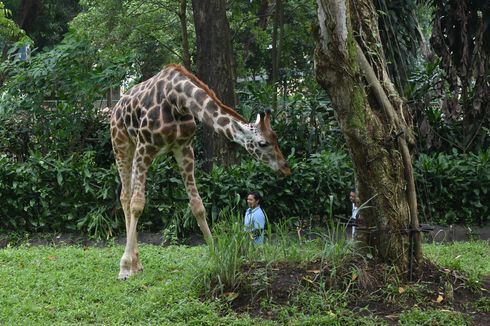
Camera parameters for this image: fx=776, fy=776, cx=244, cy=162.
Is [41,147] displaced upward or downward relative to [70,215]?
upward

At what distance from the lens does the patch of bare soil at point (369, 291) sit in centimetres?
685

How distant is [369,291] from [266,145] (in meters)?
1.81

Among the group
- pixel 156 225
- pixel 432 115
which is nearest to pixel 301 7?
pixel 432 115

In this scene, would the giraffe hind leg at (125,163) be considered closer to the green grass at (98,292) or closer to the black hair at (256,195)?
the green grass at (98,292)

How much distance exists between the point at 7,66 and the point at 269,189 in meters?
5.83

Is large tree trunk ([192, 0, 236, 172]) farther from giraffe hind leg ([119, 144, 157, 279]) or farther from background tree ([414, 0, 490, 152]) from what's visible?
giraffe hind leg ([119, 144, 157, 279])

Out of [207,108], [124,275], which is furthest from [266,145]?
[124,275]

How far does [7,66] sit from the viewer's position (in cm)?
1461

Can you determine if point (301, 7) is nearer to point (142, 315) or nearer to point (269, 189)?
point (269, 189)

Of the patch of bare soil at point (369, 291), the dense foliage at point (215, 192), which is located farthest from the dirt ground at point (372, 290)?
the dense foliage at point (215, 192)

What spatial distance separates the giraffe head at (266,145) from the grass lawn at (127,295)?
113 centimetres

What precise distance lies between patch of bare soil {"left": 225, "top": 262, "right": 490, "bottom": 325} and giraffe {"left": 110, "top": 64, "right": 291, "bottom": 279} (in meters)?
1.24

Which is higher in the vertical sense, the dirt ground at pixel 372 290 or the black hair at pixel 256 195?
the black hair at pixel 256 195

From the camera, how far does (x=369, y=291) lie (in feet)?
23.1
